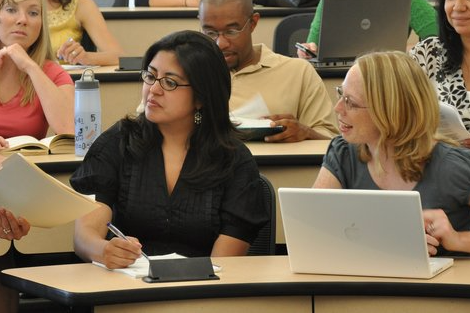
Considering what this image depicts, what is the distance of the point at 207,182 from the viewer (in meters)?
2.80

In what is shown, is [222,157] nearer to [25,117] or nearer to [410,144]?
[410,144]

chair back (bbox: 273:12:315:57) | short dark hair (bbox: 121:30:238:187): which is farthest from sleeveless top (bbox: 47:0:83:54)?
short dark hair (bbox: 121:30:238:187)

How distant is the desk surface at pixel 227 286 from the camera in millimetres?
2211

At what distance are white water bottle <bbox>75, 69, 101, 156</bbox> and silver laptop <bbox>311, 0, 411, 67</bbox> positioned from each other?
135 centimetres

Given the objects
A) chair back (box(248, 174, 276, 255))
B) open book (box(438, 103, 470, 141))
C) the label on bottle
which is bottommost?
chair back (box(248, 174, 276, 255))

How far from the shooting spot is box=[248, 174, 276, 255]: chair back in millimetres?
2850

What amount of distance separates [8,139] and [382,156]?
54.1 inches

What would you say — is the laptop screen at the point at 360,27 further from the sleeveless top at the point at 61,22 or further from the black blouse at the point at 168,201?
the black blouse at the point at 168,201

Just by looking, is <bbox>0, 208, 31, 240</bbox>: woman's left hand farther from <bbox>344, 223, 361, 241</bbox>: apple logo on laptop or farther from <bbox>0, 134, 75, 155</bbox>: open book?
<bbox>344, 223, 361, 241</bbox>: apple logo on laptop

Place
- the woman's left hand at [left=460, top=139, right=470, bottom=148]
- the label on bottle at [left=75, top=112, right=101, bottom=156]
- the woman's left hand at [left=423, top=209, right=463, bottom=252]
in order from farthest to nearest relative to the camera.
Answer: the label on bottle at [left=75, top=112, right=101, bottom=156] → the woman's left hand at [left=460, top=139, right=470, bottom=148] → the woman's left hand at [left=423, top=209, right=463, bottom=252]

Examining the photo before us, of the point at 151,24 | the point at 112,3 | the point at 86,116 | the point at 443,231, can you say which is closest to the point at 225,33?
the point at 86,116

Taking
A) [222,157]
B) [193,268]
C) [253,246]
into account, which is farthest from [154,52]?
[193,268]

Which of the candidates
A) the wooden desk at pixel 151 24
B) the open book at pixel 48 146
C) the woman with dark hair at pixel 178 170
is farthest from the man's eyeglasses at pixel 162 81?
the wooden desk at pixel 151 24

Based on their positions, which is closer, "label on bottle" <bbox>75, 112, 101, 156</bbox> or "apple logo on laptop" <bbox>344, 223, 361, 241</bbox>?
"apple logo on laptop" <bbox>344, 223, 361, 241</bbox>
